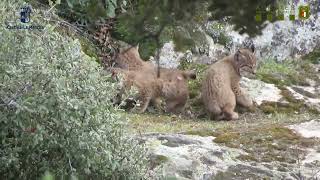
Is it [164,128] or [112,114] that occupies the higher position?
[112,114]

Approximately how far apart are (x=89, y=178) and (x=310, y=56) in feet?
39.2

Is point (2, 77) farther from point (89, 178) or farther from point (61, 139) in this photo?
point (89, 178)

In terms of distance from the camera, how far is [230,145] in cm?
736

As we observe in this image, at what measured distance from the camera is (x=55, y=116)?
522cm

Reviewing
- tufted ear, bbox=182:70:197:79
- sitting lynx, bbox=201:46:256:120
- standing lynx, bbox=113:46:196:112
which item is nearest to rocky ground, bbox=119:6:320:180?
sitting lynx, bbox=201:46:256:120

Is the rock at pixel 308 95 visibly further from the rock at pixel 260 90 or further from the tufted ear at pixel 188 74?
the tufted ear at pixel 188 74

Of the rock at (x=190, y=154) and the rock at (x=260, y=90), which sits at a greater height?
the rock at (x=190, y=154)

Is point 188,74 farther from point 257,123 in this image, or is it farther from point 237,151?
point 237,151

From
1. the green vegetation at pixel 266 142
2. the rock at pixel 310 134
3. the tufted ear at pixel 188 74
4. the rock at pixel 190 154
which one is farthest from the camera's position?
the tufted ear at pixel 188 74

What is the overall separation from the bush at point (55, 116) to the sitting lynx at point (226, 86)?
6728 millimetres

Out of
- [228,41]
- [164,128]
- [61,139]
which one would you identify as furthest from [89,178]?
[228,41]

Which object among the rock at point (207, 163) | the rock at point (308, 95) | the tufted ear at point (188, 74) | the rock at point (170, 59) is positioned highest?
the rock at point (170, 59)

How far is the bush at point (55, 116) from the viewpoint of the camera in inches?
203

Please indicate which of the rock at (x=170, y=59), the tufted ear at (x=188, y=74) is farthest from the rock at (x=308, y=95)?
the rock at (x=170, y=59)
